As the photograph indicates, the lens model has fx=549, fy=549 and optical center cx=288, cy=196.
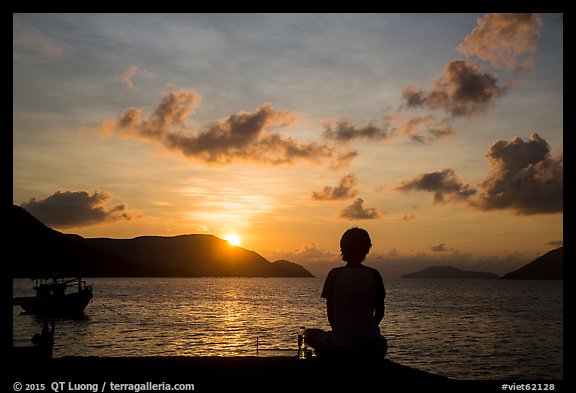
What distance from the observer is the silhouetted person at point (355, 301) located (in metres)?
6.52

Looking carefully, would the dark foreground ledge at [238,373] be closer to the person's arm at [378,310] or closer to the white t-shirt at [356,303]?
the white t-shirt at [356,303]

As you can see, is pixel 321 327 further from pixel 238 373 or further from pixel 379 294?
pixel 379 294

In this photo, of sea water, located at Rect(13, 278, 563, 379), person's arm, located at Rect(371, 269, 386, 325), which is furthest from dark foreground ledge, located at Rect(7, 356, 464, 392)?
sea water, located at Rect(13, 278, 563, 379)

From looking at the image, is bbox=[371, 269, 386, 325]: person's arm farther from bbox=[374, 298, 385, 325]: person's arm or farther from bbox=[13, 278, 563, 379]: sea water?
bbox=[13, 278, 563, 379]: sea water

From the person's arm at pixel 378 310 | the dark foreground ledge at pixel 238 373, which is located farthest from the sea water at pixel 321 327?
the person's arm at pixel 378 310

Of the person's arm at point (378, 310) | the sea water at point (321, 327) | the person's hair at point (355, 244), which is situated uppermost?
the person's hair at point (355, 244)

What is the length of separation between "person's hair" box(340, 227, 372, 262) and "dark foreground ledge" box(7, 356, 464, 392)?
1.24m

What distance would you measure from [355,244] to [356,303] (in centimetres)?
71

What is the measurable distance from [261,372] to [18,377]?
146 inches

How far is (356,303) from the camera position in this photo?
21.3 ft

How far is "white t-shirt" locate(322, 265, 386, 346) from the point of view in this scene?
256 inches

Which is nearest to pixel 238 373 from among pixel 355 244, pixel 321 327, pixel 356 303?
pixel 356 303

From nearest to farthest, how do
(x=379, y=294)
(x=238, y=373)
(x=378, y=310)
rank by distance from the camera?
(x=379, y=294)
(x=378, y=310)
(x=238, y=373)
